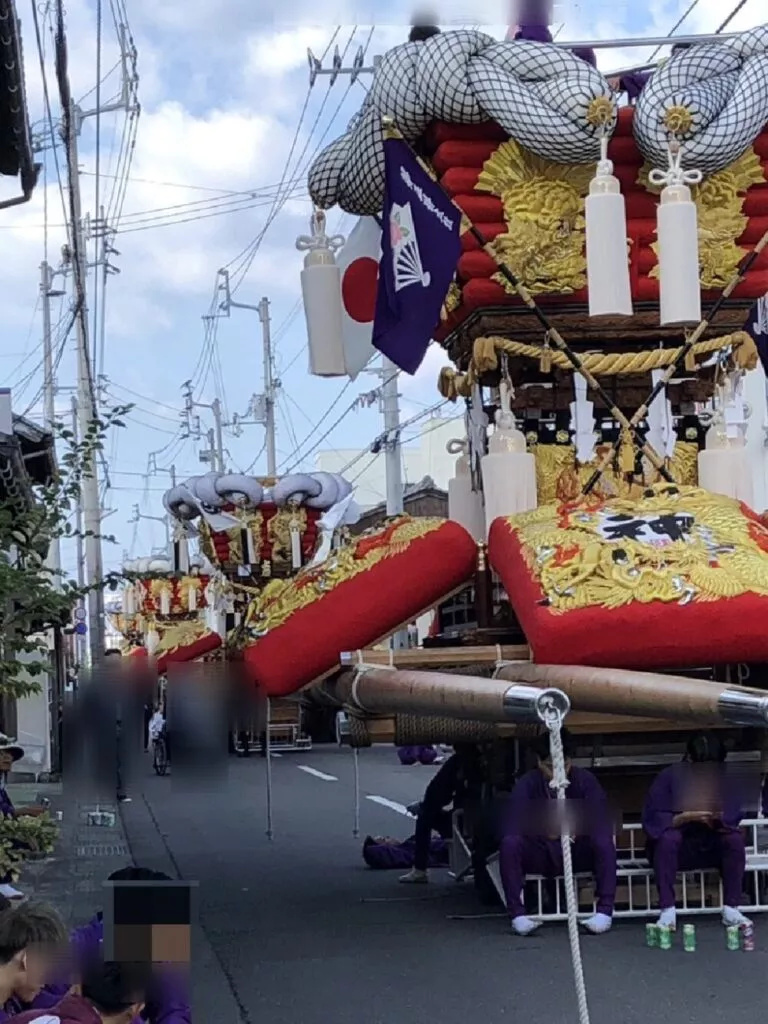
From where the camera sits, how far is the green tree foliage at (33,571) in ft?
24.5

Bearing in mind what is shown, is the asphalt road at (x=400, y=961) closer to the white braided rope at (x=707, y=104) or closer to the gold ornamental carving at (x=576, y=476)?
the gold ornamental carving at (x=576, y=476)

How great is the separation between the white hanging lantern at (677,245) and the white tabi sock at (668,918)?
11.2ft

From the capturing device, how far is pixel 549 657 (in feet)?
25.1

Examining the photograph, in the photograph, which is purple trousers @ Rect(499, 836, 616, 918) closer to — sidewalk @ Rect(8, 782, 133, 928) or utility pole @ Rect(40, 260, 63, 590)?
sidewalk @ Rect(8, 782, 133, 928)

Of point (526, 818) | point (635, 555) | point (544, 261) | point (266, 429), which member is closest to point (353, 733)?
point (526, 818)

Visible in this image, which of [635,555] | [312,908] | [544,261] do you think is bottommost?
[312,908]

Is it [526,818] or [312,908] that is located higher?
[526,818]

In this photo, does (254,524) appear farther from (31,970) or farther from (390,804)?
(31,970)

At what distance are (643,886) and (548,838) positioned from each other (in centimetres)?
90

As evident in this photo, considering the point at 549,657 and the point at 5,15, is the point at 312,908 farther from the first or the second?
the point at 5,15

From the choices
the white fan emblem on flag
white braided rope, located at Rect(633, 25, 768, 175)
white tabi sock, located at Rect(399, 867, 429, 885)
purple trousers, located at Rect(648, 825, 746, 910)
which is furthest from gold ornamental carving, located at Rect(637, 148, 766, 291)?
white tabi sock, located at Rect(399, 867, 429, 885)

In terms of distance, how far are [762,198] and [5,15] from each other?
4789 mm

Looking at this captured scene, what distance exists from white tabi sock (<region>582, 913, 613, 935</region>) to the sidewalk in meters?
2.81

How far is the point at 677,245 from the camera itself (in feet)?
29.6
